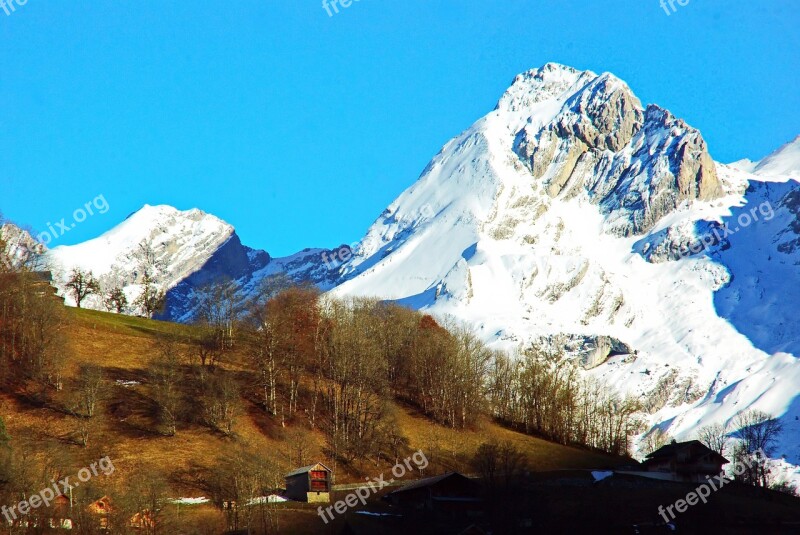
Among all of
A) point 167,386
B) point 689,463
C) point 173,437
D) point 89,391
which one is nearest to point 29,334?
point 89,391

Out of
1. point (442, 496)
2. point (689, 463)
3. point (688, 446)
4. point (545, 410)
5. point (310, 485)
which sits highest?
point (545, 410)

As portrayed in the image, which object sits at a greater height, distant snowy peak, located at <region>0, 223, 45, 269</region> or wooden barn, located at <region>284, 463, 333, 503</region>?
distant snowy peak, located at <region>0, 223, 45, 269</region>

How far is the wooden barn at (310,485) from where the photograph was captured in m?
79.9

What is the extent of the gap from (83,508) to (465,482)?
3494 cm

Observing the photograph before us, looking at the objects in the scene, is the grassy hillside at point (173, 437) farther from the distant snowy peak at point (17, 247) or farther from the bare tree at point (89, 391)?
the distant snowy peak at point (17, 247)

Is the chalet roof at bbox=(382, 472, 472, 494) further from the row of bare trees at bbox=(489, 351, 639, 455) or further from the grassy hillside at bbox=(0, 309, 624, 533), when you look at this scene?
the row of bare trees at bbox=(489, 351, 639, 455)

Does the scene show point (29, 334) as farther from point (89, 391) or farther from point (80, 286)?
point (80, 286)

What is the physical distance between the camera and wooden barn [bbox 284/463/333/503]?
79.9m

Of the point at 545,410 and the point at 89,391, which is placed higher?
the point at 89,391

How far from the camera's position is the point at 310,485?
80.1 metres

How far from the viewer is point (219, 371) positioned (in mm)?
103375

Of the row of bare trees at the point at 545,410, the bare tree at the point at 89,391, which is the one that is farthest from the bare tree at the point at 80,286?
the row of bare trees at the point at 545,410

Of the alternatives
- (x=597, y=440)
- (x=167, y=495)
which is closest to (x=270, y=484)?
(x=167, y=495)

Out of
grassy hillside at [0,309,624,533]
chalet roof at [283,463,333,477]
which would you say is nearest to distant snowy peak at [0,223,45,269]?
grassy hillside at [0,309,624,533]
